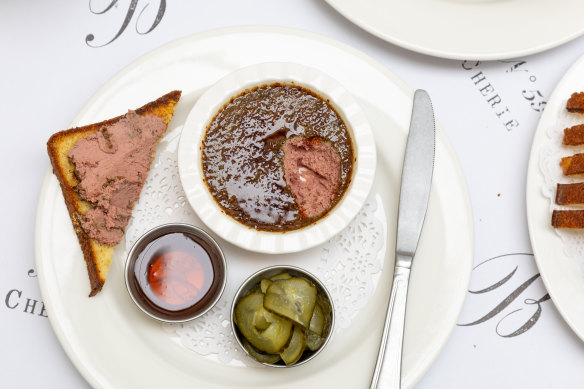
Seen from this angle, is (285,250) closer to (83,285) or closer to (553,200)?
A: (83,285)

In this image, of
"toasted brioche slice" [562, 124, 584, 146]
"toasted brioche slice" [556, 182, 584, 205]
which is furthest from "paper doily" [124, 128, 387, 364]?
"toasted brioche slice" [562, 124, 584, 146]

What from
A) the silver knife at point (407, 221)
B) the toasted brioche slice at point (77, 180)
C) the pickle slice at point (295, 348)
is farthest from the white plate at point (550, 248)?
the toasted brioche slice at point (77, 180)

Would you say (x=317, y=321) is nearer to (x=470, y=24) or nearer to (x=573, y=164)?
(x=573, y=164)

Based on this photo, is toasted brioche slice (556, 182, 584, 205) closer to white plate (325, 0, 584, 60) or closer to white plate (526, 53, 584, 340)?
white plate (526, 53, 584, 340)

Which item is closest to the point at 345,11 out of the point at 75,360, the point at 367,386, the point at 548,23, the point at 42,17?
the point at 548,23

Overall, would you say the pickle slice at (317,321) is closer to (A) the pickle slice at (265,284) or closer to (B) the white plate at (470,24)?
(A) the pickle slice at (265,284)

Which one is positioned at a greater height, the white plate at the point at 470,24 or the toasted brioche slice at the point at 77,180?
the white plate at the point at 470,24
